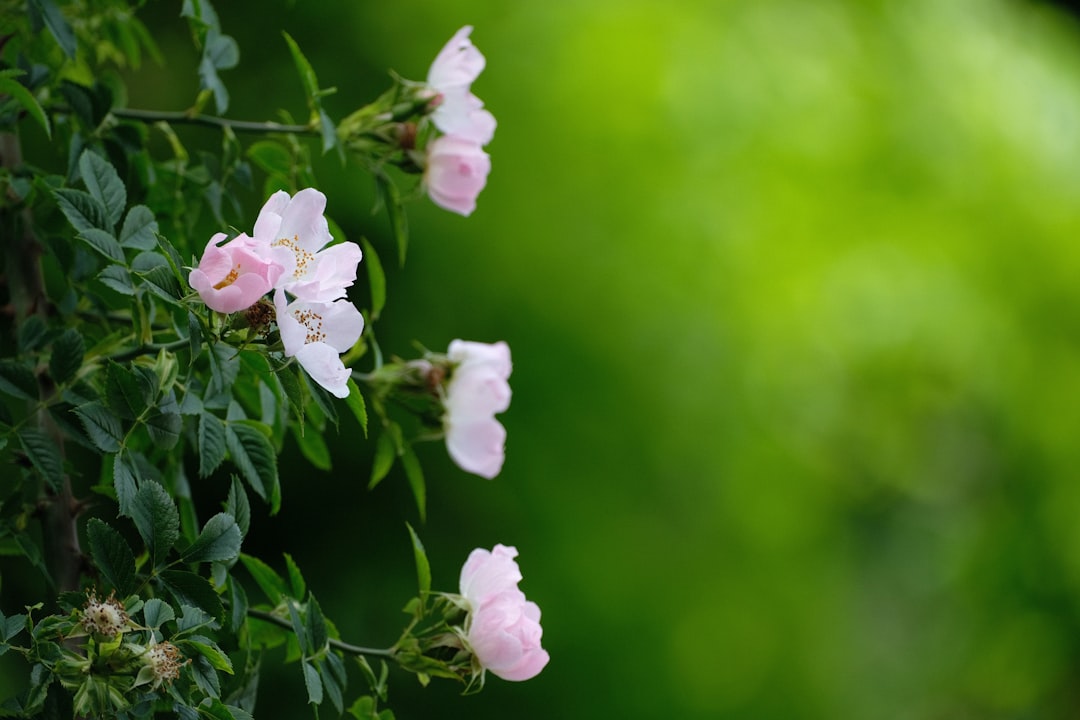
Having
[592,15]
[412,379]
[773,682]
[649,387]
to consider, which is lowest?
[773,682]

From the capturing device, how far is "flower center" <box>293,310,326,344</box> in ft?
1.32

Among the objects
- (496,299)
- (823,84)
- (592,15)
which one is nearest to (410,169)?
(496,299)

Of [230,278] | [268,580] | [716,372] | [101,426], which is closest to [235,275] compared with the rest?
[230,278]

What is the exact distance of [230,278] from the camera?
390 mm

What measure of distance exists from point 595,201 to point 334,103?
339 millimetres

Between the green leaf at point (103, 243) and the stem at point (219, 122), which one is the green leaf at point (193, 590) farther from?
the stem at point (219, 122)

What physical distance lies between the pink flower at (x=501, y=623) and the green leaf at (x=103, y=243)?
0.18 metres

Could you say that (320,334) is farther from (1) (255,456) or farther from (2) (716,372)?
(2) (716,372)

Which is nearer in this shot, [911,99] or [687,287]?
[687,287]

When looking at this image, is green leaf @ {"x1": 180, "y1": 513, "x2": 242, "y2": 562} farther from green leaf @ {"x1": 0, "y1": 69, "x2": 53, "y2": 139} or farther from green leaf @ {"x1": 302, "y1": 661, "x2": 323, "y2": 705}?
green leaf @ {"x1": 0, "y1": 69, "x2": 53, "y2": 139}

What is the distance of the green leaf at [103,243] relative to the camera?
45cm

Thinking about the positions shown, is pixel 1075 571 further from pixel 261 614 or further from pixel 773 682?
pixel 261 614

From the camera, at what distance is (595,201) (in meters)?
1.49

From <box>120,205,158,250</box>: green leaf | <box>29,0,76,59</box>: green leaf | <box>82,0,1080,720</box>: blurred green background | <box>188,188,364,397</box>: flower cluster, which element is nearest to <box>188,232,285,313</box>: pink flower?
<box>188,188,364,397</box>: flower cluster
